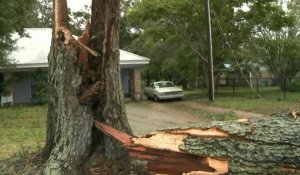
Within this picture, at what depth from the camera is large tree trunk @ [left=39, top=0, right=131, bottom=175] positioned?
6.14 metres

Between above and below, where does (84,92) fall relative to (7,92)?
above

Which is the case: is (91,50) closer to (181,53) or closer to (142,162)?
(142,162)

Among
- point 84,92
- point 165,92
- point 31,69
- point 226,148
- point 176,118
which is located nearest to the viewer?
point 226,148

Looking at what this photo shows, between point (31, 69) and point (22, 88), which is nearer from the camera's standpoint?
point (31, 69)

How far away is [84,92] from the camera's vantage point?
6.20m

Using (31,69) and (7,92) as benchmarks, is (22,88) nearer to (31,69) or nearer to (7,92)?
(31,69)

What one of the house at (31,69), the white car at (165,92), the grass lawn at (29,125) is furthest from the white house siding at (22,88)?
the white car at (165,92)

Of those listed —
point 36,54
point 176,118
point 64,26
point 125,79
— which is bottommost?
point 176,118

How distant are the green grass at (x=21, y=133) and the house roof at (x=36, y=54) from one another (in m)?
5.55

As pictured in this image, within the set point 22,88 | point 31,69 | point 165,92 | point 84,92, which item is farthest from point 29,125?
point 165,92

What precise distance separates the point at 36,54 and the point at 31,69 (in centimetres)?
120

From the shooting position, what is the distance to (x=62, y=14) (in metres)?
6.41

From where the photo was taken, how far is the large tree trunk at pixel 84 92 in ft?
20.1

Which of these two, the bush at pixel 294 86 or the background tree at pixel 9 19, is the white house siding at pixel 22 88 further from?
the bush at pixel 294 86
